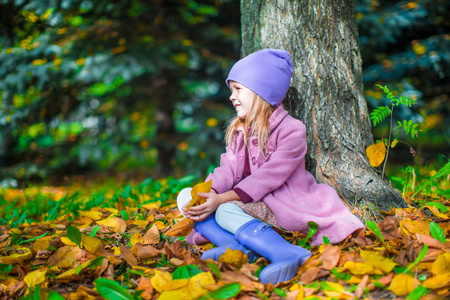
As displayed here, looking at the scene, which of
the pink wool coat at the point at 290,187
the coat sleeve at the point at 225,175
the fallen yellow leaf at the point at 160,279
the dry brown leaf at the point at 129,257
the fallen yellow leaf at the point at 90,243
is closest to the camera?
the fallen yellow leaf at the point at 160,279

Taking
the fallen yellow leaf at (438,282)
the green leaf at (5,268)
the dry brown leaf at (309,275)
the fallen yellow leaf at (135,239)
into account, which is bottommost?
the green leaf at (5,268)

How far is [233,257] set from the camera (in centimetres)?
152

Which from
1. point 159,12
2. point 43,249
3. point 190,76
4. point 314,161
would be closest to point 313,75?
point 314,161

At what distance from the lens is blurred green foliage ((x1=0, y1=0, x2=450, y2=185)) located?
14.7 feet

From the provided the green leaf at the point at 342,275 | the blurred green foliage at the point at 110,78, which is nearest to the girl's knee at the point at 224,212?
the green leaf at the point at 342,275

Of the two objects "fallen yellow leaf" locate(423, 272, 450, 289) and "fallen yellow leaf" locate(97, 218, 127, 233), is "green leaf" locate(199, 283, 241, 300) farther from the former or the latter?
"fallen yellow leaf" locate(97, 218, 127, 233)

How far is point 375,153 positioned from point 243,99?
916mm

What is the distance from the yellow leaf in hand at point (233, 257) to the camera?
1.52 meters

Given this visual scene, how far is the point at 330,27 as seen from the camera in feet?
7.30

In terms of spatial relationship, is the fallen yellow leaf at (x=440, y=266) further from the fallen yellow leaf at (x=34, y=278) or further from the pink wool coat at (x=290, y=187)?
the fallen yellow leaf at (x=34, y=278)

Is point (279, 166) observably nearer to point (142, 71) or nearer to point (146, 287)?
point (146, 287)

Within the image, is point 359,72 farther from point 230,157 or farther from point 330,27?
point 230,157

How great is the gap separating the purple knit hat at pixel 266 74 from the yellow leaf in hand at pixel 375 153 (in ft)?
2.26

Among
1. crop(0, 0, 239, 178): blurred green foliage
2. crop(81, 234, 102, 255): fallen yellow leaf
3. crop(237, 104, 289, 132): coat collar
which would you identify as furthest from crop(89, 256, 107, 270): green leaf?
crop(0, 0, 239, 178): blurred green foliage
